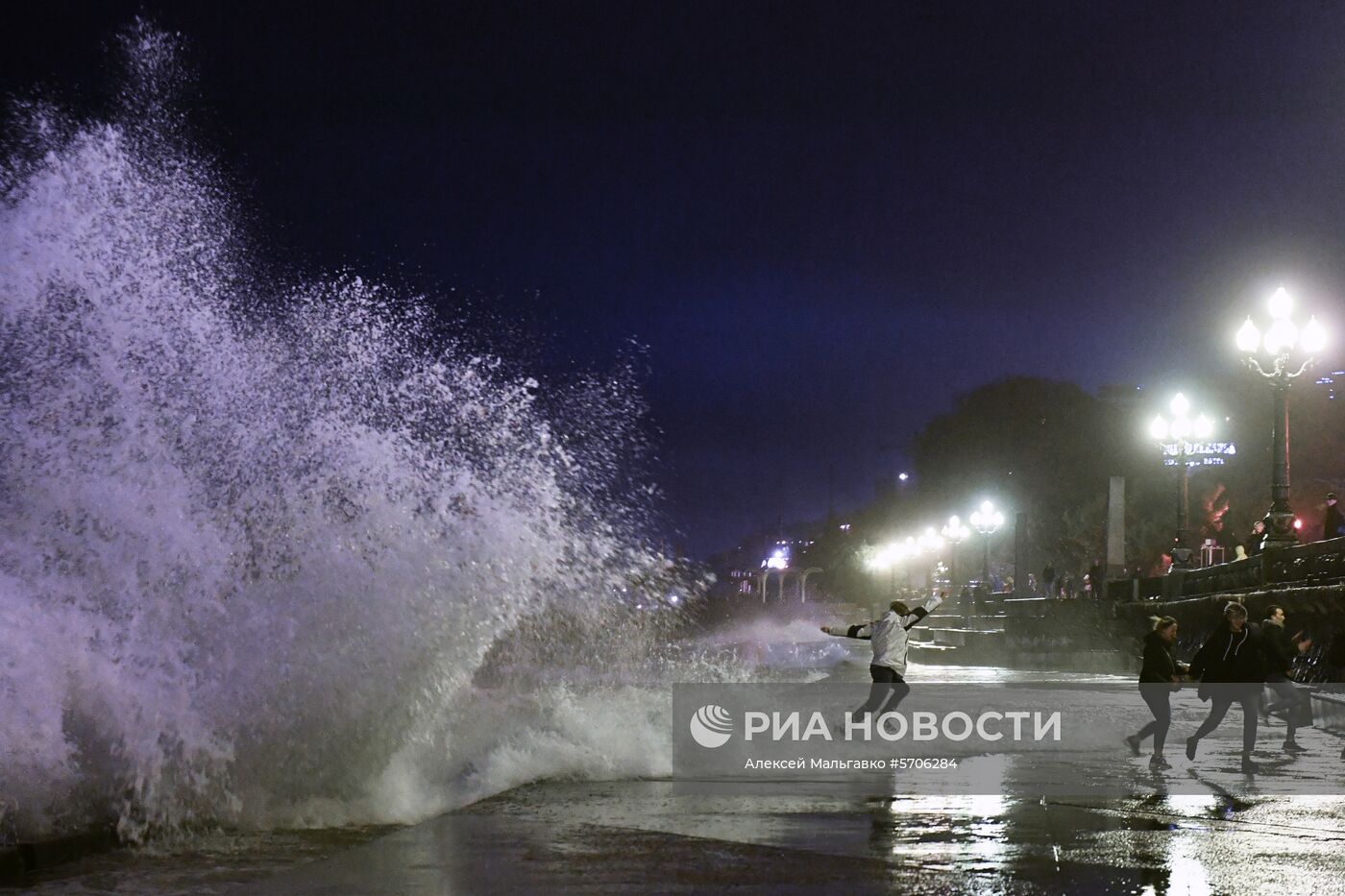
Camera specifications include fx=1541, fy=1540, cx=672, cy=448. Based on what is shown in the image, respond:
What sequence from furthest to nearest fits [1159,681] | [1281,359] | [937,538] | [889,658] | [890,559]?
[890,559], [937,538], [1281,359], [889,658], [1159,681]

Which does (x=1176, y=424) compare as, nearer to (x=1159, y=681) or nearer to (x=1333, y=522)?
(x=1333, y=522)

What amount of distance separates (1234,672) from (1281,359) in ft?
42.4

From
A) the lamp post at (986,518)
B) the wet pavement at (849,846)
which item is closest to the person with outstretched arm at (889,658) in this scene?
the wet pavement at (849,846)

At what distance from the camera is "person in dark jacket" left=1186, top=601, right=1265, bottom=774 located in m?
13.7

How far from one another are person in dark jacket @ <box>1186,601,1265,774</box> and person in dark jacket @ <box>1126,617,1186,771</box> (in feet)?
0.82

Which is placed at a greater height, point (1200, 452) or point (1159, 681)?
point (1200, 452)

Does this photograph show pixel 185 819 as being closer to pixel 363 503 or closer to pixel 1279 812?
pixel 363 503

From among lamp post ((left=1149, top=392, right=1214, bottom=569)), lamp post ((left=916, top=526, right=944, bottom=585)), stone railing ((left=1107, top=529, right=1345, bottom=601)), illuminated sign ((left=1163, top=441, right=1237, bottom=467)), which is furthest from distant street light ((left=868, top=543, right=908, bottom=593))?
stone railing ((left=1107, top=529, right=1345, bottom=601))

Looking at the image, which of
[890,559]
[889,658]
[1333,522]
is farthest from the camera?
[890,559]

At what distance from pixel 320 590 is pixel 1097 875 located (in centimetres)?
688

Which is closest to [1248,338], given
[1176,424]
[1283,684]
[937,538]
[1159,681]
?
[1176,424]

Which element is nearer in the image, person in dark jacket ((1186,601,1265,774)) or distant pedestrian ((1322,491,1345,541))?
person in dark jacket ((1186,601,1265,774))

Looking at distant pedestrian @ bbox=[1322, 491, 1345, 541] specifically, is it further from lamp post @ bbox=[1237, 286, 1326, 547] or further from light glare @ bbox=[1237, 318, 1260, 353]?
light glare @ bbox=[1237, 318, 1260, 353]

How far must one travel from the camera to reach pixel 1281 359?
25281mm
